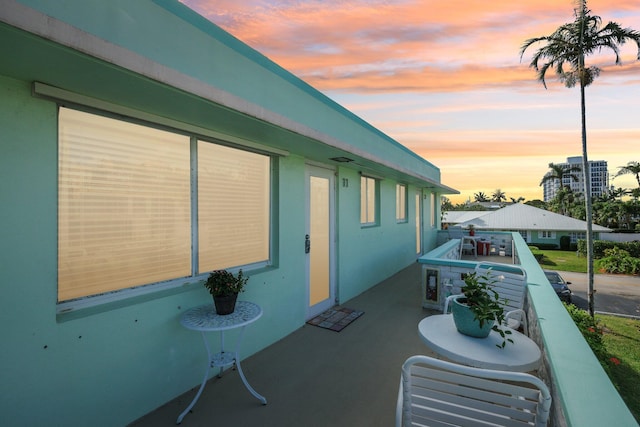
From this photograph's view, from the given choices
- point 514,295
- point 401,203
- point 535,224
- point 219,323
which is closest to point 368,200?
point 401,203

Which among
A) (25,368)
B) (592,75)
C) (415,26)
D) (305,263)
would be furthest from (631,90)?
(25,368)

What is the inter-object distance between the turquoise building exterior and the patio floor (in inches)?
11.7

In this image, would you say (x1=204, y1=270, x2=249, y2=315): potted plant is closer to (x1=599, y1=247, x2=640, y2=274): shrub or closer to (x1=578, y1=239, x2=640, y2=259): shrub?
(x1=599, y1=247, x2=640, y2=274): shrub

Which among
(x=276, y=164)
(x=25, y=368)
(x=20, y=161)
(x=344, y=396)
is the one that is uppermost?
(x=276, y=164)

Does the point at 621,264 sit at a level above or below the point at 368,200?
below

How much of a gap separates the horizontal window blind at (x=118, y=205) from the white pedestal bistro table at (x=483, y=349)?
252cm

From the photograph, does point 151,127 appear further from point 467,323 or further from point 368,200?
point 368,200

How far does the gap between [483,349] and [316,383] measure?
5.94 feet

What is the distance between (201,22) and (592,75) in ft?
58.4

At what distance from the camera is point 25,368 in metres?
2.08

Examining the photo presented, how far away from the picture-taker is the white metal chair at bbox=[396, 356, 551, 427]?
143 centimetres

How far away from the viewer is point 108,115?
2.54 meters

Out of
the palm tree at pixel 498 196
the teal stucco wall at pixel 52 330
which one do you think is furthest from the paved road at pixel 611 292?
the palm tree at pixel 498 196

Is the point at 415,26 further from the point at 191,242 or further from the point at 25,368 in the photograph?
the point at 25,368
